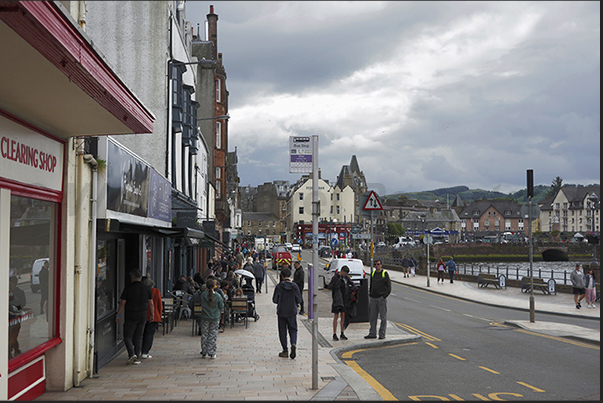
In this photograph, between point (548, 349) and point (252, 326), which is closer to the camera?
point (548, 349)

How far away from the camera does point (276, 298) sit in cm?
1180

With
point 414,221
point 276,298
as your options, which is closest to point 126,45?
point 276,298

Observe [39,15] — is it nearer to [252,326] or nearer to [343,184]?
[252,326]

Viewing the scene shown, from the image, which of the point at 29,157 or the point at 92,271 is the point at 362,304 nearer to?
the point at 92,271

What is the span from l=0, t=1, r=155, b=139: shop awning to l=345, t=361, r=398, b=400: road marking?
534cm

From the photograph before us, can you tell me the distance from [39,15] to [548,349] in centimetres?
1181

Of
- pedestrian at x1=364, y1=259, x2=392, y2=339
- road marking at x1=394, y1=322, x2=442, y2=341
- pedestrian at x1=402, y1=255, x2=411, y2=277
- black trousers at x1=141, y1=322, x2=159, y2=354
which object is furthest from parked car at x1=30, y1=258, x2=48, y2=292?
pedestrian at x1=402, y1=255, x2=411, y2=277

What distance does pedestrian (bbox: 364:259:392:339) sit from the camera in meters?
14.2

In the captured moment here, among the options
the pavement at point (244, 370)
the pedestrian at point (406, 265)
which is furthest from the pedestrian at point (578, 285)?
the pedestrian at point (406, 265)

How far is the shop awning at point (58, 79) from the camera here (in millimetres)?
4785

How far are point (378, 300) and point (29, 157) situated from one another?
30.4 feet

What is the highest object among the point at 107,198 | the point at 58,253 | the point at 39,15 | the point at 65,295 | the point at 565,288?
the point at 39,15

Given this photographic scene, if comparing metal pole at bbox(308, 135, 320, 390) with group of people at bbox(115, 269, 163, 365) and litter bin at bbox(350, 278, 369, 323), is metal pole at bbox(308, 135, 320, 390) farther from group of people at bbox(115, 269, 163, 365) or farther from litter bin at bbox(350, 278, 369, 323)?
litter bin at bbox(350, 278, 369, 323)

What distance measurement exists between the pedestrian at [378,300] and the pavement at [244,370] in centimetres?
46
